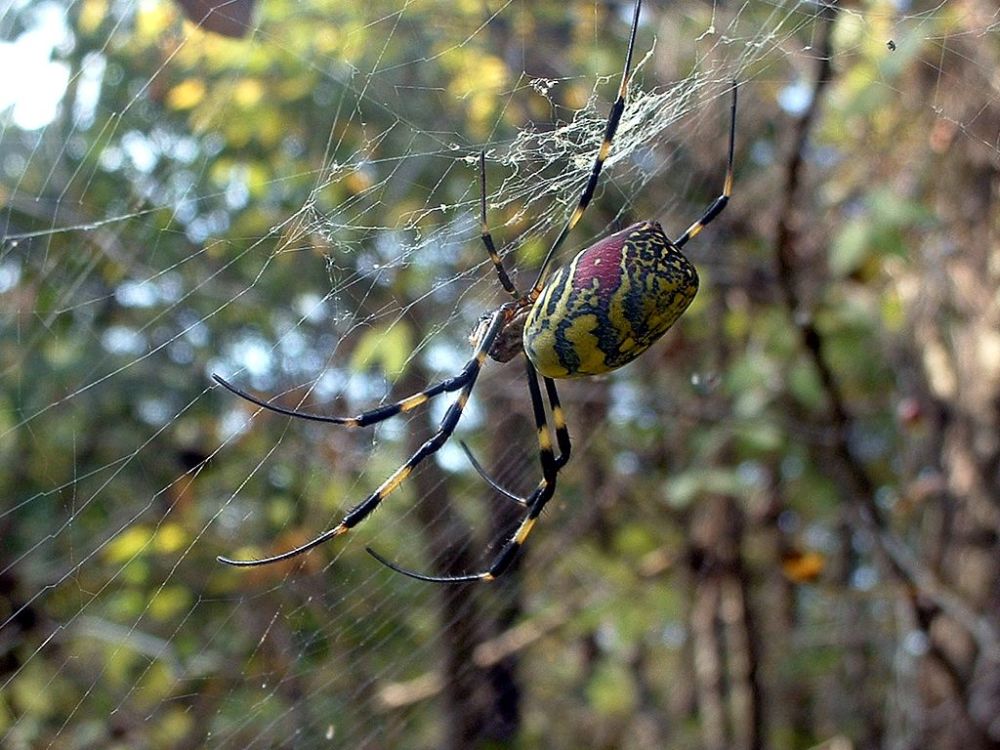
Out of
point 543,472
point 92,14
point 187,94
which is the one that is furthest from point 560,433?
point 92,14

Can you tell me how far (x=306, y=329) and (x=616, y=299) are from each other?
1440mm

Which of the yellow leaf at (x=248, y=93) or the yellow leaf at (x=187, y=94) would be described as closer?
the yellow leaf at (x=187, y=94)

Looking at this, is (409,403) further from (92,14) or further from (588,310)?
(92,14)

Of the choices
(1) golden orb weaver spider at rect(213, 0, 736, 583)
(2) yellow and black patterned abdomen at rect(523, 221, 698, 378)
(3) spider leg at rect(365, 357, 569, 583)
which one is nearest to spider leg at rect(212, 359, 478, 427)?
(1) golden orb weaver spider at rect(213, 0, 736, 583)

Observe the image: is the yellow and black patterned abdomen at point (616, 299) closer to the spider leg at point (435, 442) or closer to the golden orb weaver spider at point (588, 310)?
the golden orb weaver spider at point (588, 310)

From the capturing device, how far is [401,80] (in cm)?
269

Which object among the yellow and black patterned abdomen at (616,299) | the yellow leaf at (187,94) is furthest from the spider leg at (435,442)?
the yellow leaf at (187,94)

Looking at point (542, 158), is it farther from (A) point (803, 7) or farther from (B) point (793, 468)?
(B) point (793, 468)

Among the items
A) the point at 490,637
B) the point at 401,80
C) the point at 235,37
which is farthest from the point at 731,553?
the point at 235,37

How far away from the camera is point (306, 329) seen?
270 centimetres

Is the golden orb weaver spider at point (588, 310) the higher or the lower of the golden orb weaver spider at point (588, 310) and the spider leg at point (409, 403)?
the higher

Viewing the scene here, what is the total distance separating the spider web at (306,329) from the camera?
2148mm

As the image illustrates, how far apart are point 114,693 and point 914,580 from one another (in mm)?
2309

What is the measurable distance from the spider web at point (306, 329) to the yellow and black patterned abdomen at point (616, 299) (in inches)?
14.1
